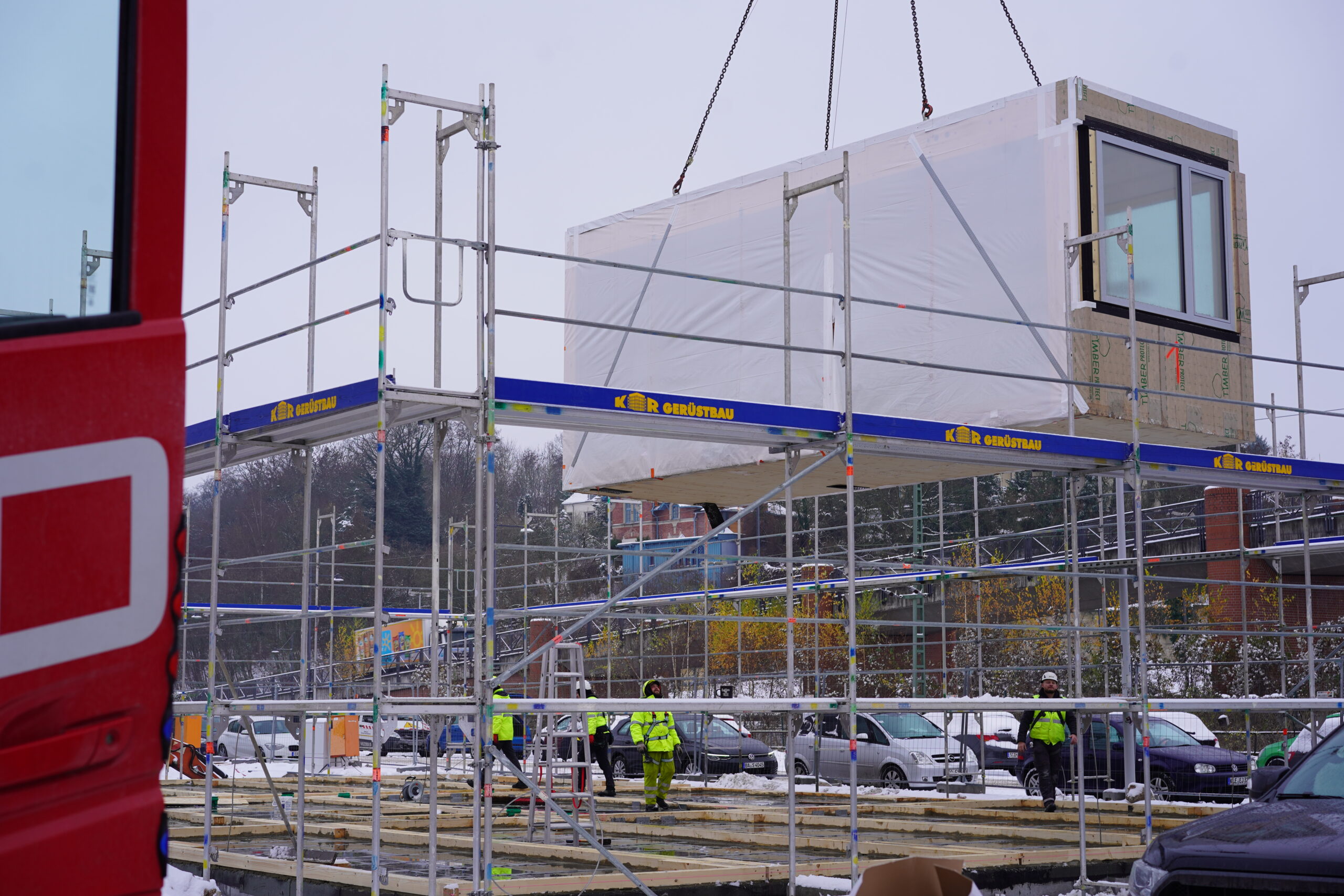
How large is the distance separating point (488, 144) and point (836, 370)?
6.23 meters

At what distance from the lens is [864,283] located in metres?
15.4

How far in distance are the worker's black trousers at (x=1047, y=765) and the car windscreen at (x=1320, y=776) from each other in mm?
9029

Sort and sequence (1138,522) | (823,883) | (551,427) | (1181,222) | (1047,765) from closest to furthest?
1. (551,427)
2. (823,883)
3. (1138,522)
4. (1181,222)
5. (1047,765)

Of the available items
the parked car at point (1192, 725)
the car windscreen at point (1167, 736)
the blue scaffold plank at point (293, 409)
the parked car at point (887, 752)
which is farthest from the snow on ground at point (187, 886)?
the parked car at point (1192, 725)

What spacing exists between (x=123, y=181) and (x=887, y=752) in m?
21.6

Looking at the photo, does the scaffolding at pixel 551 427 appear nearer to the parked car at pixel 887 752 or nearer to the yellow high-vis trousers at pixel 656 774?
the yellow high-vis trousers at pixel 656 774

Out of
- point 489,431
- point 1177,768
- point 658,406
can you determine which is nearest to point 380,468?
point 489,431

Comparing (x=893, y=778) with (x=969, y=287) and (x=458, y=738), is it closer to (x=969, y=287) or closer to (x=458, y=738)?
(x=969, y=287)

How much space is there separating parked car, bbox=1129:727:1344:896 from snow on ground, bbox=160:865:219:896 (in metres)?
7.17

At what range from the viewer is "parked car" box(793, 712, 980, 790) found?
23.7 metres

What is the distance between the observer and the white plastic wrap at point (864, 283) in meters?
14.1

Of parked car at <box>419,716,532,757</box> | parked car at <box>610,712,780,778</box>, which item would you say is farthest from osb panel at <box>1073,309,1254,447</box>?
parked car at <box>610,712,780,778</box>

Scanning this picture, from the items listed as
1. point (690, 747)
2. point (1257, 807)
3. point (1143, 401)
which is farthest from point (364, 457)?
point (1257, 807)

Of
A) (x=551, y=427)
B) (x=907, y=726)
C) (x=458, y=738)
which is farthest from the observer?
(x=458, y=738)
